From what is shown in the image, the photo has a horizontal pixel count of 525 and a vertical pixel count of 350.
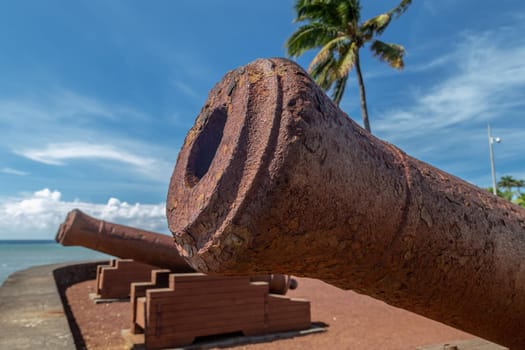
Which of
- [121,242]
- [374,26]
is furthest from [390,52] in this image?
[121,242]

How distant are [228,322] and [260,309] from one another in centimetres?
59

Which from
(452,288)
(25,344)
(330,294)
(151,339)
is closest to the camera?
(452,288)

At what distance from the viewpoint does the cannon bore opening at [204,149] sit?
4.15 feet

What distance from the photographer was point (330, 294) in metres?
10.1

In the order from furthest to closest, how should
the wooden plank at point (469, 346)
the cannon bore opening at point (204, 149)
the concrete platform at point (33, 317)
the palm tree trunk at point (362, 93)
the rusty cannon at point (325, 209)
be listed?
the palm tree trunk at point (362, 93), the concrete platform at point (33, 317), the wooden plank at point (469, 346), the cannon bore opening at point (204, 149), the rusty cannon at point (325, 209)

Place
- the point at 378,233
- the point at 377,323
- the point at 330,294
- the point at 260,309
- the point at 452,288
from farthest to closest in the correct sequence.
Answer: the point at 330,294, the point at 377,323, the point at 260,309, the point at 452,288, the point at 378,233

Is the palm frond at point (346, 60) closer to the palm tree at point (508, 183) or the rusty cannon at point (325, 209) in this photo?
the rusty cannon at point (325, 209)

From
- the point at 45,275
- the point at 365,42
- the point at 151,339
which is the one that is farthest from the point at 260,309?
the point at 365,42

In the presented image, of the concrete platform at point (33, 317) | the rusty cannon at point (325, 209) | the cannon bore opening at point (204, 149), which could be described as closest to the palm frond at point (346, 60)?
the concrete platform at point (33, 317)

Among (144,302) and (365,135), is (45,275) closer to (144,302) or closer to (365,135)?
(144,302)

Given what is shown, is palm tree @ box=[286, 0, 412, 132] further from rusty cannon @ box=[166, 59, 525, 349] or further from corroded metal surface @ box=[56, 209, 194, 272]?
rusty cannon @ box=[166, 59, 525, 349]

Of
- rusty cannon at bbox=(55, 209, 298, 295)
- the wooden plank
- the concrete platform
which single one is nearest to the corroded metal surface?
rusty cannon at bbox=(55, 209, 298, 295)

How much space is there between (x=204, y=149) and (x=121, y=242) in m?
6.46

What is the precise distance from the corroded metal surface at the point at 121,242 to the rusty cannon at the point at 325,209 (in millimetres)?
6157
